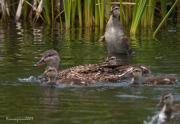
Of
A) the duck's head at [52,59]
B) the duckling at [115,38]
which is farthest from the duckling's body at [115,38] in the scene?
the duck's head at [52,59]

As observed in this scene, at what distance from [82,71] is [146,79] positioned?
0.86m

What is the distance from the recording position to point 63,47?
1385 centimetres

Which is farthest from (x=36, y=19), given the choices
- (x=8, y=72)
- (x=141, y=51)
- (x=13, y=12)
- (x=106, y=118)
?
(x=106, y=118)

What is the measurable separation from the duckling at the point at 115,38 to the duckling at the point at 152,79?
146 inches

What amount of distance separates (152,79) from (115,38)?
4208 millimetres

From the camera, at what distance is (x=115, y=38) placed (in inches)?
543

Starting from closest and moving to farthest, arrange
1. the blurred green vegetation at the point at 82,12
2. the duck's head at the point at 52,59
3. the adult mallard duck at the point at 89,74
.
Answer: the adult mallard duck at the point at 89,74, the duck's head at the point at 52,59, the blurred green vegetation at the point at 82,12

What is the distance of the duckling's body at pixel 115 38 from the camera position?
13586mm

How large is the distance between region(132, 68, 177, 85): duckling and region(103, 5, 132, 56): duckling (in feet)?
12.2

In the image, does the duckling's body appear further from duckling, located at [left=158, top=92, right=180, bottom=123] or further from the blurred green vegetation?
duckling, located at [left=158, top=92, right=180, bottom=123]

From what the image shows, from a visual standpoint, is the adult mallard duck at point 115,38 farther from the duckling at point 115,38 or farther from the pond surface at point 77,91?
the pond surface at point 77,91

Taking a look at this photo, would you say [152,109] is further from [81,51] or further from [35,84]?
[81,51]

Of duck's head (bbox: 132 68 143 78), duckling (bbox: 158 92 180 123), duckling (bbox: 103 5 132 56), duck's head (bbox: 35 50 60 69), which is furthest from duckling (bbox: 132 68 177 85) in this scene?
duckling (bbox: 103 5 132 56)

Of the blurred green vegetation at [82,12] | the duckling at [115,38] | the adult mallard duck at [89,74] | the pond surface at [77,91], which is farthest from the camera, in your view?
the blurred green vegetation at [82,12]
